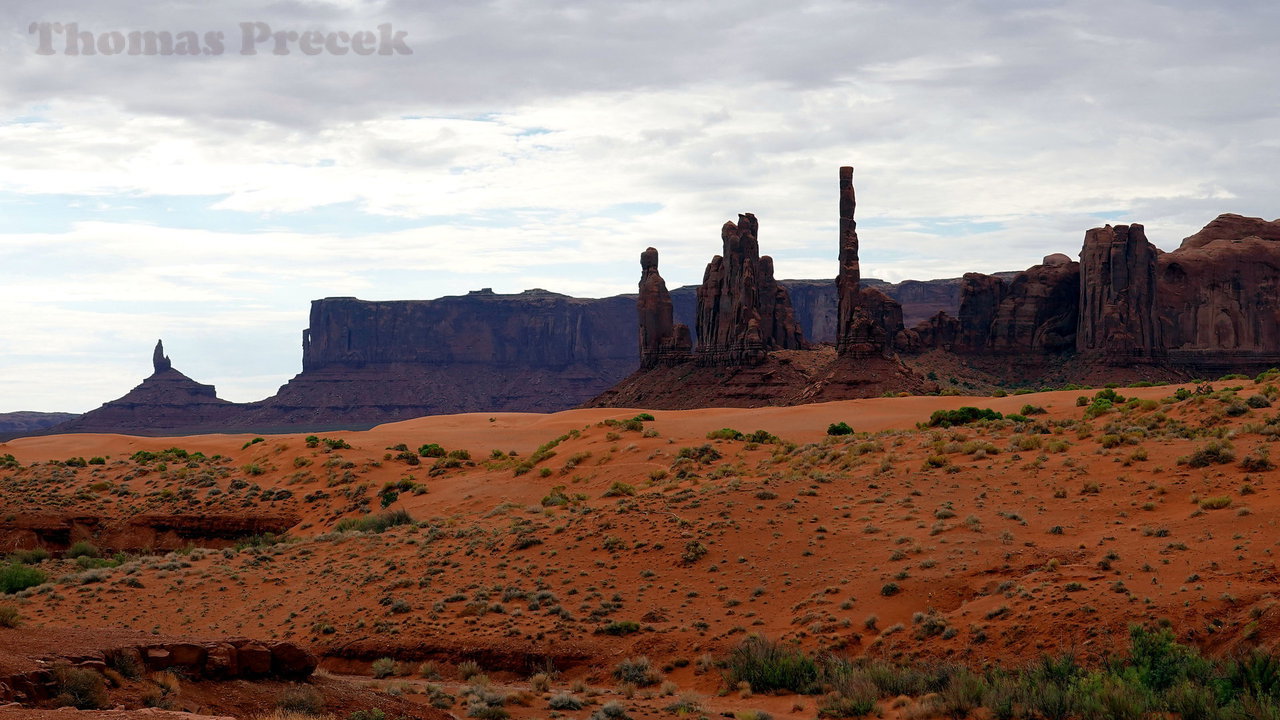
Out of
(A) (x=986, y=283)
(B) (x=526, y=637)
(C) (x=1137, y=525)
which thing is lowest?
(B) (x=526, y=637)

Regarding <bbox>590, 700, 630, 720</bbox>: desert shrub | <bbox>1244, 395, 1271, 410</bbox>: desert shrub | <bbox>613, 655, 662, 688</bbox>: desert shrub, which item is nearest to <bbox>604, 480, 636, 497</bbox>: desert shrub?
<bbox>613, 655, 662, 688</bbox>: desert shrub

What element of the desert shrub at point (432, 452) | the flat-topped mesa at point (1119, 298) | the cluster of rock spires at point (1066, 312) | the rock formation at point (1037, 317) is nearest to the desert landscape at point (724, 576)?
the desert shrub at point (432, 452)

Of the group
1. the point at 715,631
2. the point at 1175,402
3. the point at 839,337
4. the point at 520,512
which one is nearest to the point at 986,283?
the point at 839,337

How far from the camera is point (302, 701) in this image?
1498 cm

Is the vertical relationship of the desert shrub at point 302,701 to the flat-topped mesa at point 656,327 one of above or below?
below

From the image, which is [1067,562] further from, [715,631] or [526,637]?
[526,637]

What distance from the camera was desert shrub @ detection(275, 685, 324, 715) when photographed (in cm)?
1480

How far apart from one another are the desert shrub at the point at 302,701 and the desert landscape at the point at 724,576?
0.10 meters

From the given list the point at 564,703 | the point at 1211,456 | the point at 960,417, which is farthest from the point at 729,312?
the point at 564,703

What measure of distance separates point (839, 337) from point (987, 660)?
271ft

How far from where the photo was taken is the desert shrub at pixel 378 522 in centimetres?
3369

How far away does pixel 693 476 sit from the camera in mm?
33594

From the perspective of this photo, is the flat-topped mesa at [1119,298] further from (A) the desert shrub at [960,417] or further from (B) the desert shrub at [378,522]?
(B) the desert shrub at [378,522]

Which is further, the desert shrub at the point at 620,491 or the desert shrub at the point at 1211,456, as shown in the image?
the desert shrub at the point at 620,491
